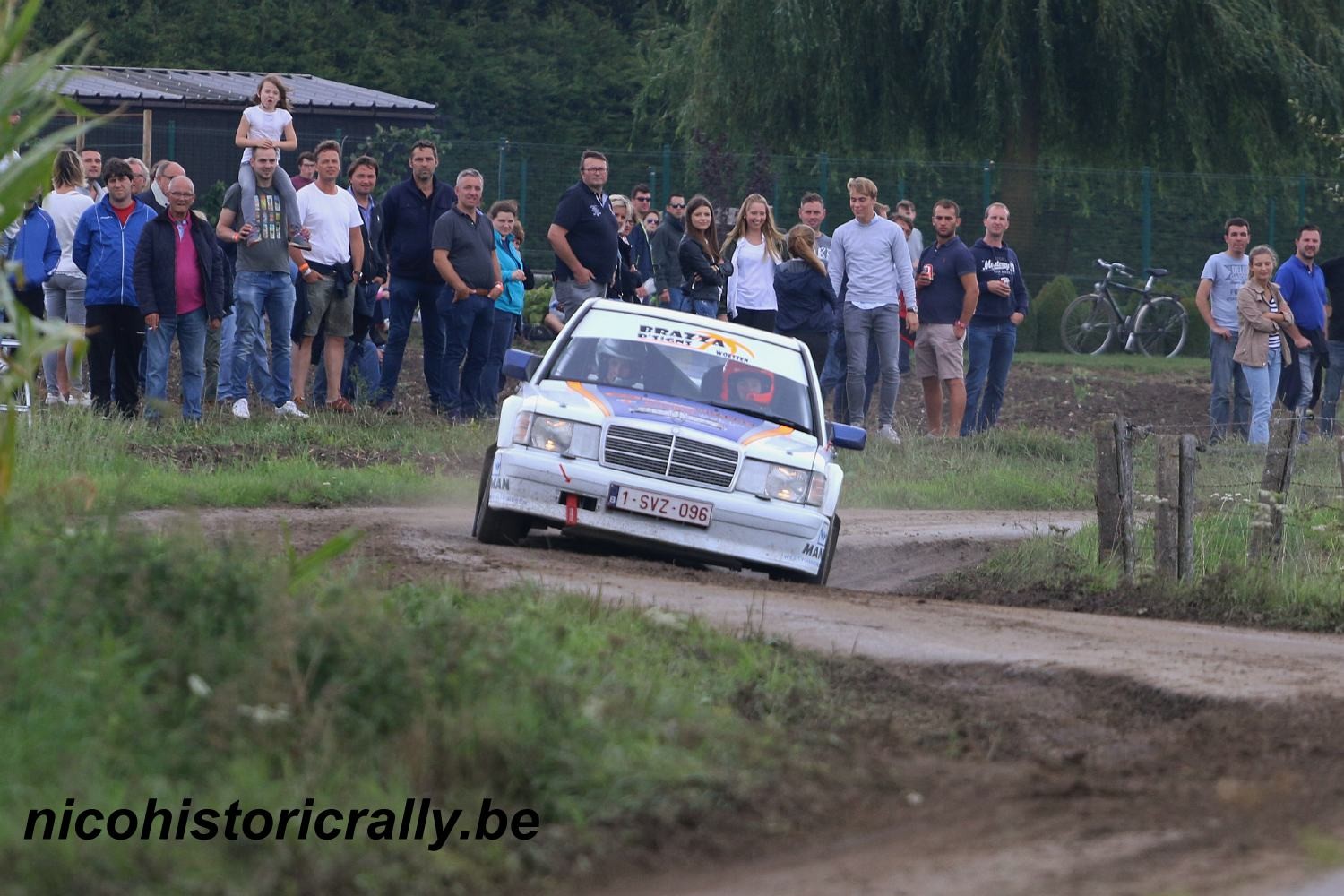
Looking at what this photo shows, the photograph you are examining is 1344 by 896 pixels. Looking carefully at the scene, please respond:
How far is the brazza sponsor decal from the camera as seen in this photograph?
11617 mm

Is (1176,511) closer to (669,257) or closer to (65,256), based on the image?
(669,257)

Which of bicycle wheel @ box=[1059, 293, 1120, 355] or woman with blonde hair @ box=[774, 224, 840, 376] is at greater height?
woman with blonde hair @ box=[774, 224, 840, 376]

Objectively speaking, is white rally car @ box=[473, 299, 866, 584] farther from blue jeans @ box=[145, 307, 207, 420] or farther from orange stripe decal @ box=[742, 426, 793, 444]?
blue jeans @ box=[145, 307, 207, 420]

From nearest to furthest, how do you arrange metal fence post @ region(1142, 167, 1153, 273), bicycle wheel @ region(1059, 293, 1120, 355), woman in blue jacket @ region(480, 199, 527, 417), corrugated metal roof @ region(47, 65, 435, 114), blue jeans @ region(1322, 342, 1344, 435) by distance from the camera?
woman in blue jacket @ region(480, 199, 527, 417) < blue jeans @ region(1322, 342, 1344, 435) < bicycle wheel @ region(1059, 293, 1120, 355) < corrugated metal roof @ region(47, 65, 435, 114) < metal fence post @ region(1142, 167, 1153, 273)

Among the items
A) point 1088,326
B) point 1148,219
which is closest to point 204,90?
point 1088,326

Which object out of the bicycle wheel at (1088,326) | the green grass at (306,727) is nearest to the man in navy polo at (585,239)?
the green grass at (306,727)

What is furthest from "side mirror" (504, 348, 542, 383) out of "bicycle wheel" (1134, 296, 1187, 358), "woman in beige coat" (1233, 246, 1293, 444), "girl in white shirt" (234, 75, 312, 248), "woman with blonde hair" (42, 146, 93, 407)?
"bicycle wheel" (1134, 296, 1187, 358)

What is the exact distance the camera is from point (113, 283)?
47.7 feet

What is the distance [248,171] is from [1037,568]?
7.57m

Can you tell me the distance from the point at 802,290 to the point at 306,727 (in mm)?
11536

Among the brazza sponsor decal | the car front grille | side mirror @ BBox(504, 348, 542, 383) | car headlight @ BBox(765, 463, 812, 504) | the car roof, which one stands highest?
the car roof

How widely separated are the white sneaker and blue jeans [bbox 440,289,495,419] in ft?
4.76

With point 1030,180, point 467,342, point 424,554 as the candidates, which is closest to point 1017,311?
point 467,342

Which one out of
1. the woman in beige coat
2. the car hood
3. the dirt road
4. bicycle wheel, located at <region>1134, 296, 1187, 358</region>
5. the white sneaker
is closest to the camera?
the dirt road
